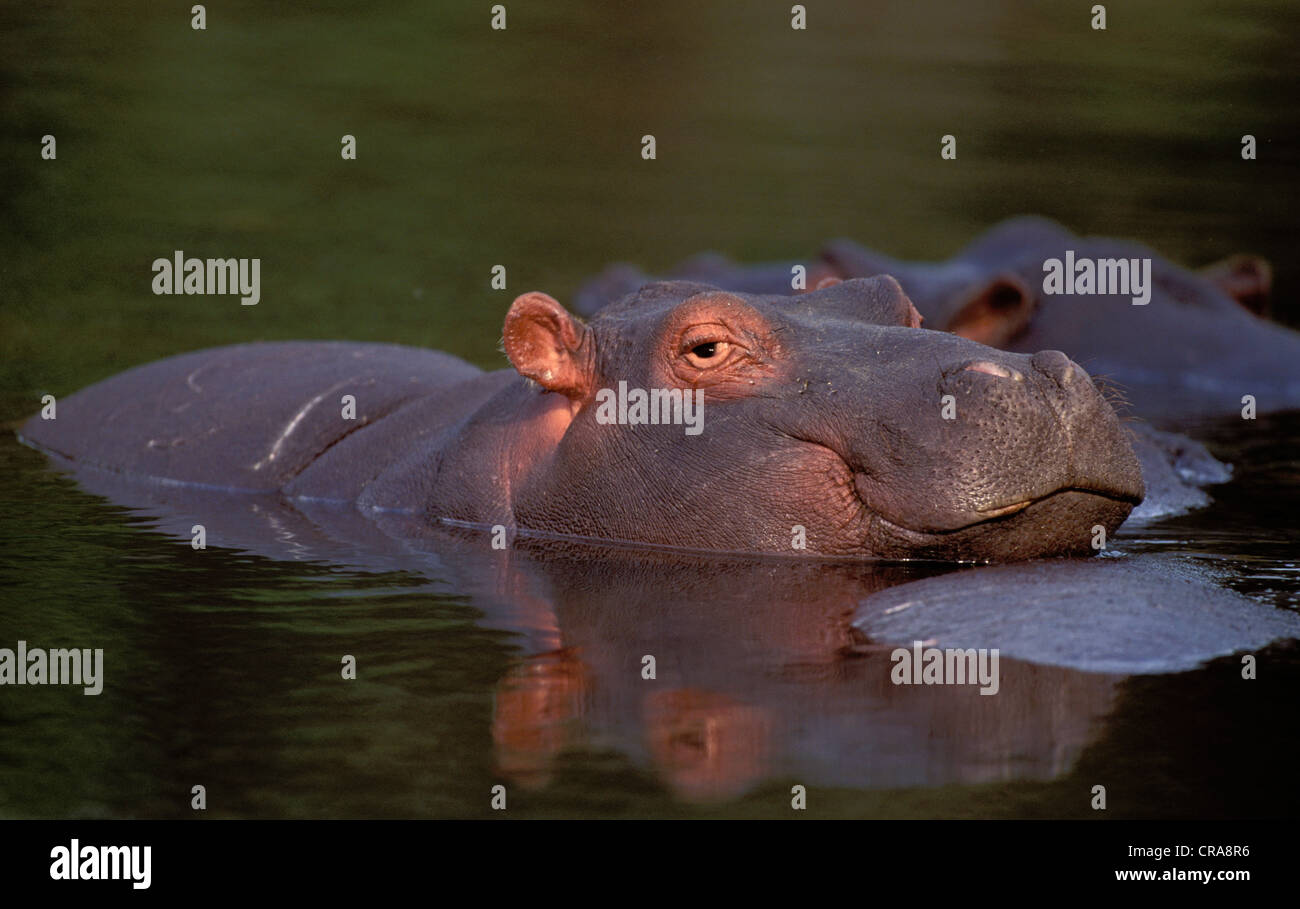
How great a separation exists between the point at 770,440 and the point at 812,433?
167mm

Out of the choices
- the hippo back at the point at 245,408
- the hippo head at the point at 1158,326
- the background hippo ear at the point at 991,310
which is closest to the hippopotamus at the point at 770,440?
the hippo back at the point at 245,408

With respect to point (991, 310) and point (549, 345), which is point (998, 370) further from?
point (991, 310)

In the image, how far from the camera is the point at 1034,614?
19.7 ft

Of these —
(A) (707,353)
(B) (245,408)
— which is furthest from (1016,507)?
(B) (245,408)

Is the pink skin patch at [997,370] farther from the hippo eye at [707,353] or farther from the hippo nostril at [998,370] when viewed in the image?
the hippo eye at [707,353]

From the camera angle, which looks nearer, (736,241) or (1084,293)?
(1084,293)

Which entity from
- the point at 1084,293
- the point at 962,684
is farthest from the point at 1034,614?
the point at 1084,293

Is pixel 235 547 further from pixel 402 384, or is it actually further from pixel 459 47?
pixel 459 47

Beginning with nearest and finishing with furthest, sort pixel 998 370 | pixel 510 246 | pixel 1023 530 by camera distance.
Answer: pixel 998 370 → pixel 1023 530 → pixel 510 246

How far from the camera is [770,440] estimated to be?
6977 millimetres

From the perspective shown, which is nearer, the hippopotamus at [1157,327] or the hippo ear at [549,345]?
the hippo ear at [549,345]

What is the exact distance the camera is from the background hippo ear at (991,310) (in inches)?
488

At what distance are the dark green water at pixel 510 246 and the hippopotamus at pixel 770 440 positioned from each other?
0.51m
